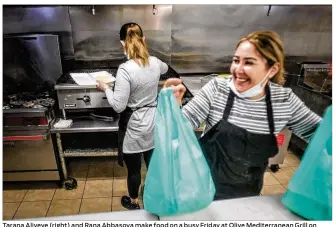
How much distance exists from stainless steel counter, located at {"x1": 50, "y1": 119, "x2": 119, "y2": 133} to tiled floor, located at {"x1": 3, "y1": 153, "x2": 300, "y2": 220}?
587 mm

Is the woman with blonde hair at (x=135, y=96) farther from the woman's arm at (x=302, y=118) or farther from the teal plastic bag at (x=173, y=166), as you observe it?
the woman's arm at (x=302, y=118)

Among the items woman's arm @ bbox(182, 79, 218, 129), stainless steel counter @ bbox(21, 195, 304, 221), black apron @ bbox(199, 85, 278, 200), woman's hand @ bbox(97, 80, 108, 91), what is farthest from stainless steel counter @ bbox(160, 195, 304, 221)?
woman's hand @ bbox(97, 80, 108, 91)

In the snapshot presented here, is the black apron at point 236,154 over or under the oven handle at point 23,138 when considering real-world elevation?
over

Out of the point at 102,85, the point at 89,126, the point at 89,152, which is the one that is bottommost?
the point at 89,152

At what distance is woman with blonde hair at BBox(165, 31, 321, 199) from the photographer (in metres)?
0.62

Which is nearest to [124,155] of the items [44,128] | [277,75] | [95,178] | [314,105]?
[44,128]

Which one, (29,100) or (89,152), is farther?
(89,152)

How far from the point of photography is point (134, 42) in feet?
3.64

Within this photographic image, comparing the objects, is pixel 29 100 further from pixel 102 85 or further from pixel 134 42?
pixel 134 42

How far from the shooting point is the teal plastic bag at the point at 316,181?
0.59m

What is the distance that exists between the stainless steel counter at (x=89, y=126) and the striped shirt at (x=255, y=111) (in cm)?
107

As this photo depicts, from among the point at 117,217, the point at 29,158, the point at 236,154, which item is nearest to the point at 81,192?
the point at 29,158

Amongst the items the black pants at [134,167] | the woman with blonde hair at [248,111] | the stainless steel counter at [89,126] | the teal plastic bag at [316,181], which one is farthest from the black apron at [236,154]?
the stainless steel counter at [89,126]

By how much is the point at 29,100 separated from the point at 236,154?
1.65 m
